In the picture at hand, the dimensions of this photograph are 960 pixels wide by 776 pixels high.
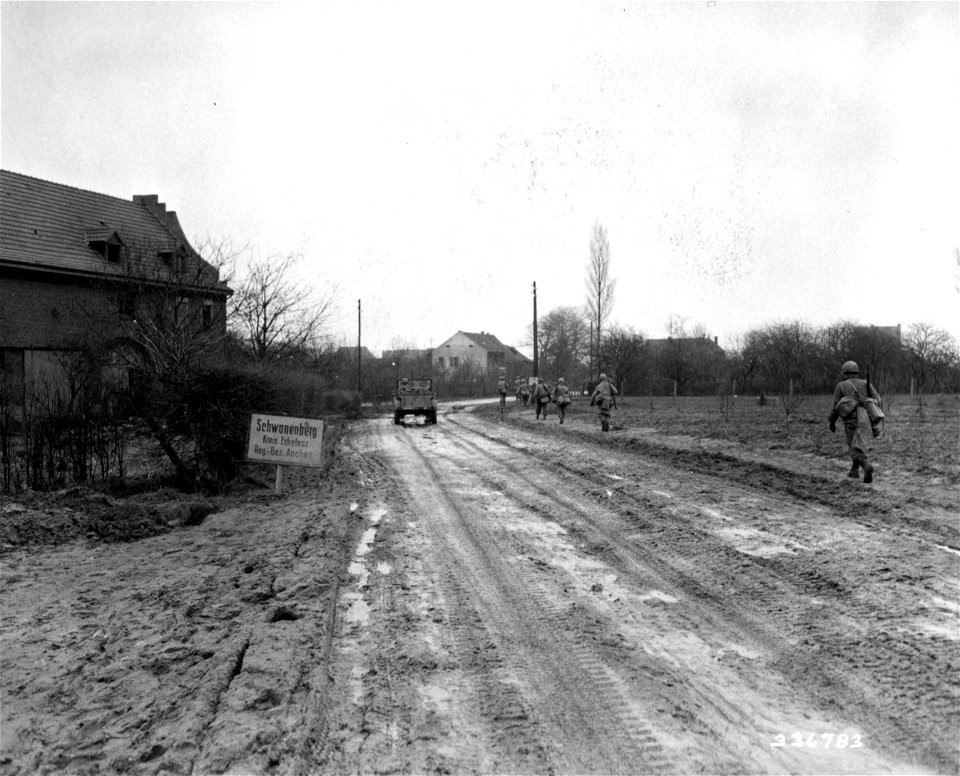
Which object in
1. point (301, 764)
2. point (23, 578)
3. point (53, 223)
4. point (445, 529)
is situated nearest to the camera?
point (301, 764)

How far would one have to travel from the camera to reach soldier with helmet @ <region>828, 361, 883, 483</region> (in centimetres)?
969

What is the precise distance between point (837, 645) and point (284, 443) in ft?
26.1

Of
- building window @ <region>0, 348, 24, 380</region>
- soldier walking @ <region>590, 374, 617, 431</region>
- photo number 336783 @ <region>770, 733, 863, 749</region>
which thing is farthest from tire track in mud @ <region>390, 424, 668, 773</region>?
building window @ <region>0, 348, 24, 380</region>

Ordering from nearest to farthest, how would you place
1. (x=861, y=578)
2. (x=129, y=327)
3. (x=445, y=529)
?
(x=861, y=578), (x=445, y=529), (x=129, y=327)

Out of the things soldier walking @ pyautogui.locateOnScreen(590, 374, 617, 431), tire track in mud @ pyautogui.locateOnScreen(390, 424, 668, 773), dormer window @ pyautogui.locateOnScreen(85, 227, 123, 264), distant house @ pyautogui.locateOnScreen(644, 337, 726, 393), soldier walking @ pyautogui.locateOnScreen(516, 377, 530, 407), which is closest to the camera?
tire track in mud @ pyautogui.locateOnScreen(390, 424, 668, 773)

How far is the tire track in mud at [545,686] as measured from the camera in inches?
127

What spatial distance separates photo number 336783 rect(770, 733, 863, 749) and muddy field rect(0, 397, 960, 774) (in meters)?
0.01

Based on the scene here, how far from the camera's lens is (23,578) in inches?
247

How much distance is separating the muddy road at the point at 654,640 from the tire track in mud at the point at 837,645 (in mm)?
16

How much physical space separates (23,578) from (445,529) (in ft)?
13.8

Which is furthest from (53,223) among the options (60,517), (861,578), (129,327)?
(861,578)

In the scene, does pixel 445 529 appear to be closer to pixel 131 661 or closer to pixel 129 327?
pixel 131 661

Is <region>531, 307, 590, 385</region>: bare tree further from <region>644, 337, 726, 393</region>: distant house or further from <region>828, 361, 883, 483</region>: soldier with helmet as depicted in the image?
<region>828, 361, 883, 483</region>: soldier with helmet

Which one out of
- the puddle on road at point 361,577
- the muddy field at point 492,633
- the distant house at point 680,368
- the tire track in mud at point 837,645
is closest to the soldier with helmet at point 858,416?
the muddy field at point 492,633
